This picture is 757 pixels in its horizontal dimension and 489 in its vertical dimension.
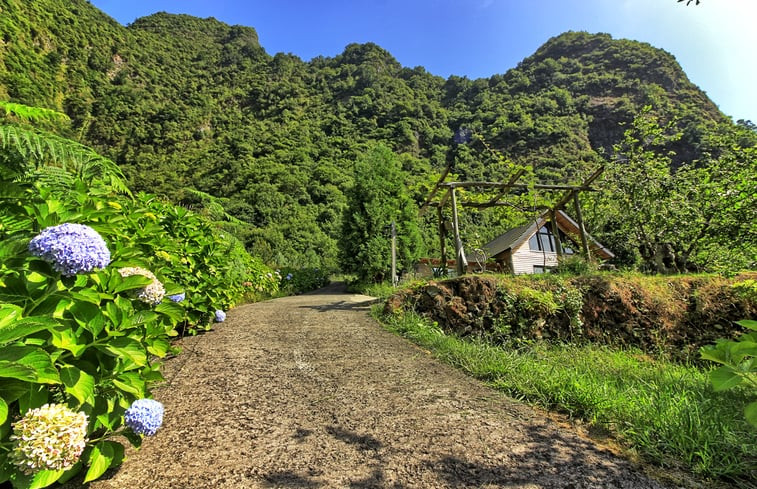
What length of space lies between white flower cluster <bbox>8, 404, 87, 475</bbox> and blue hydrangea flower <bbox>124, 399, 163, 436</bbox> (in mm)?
278

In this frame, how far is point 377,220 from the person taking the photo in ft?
50.2

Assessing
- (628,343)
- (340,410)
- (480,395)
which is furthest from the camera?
(628,343)

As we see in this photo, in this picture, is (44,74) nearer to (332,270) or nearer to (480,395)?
(332,270)

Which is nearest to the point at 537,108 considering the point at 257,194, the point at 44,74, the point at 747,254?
the point at 257,194

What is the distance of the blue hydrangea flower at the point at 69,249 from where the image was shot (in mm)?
1199

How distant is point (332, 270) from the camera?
29703 mm

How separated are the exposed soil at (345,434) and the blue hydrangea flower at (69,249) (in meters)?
1.10

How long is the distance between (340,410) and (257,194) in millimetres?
36494

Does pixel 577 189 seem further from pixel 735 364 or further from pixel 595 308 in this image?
pixel 735 364

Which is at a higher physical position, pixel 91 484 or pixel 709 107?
pixel 709 107

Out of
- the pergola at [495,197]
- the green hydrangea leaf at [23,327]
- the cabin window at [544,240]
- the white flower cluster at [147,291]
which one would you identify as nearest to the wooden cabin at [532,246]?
the cabin window at [544,240]


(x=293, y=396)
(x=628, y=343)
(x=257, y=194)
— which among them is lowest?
(x=628, y=343)

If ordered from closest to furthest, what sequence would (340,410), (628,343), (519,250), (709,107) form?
(340,410) → (628,343) → (519,250) → (709,107)

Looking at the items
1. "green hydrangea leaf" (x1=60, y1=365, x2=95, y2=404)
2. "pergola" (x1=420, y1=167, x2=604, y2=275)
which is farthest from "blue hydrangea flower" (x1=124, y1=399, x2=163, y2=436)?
"pergola" (x1=420, y1=167, x2=604, y2=275)
